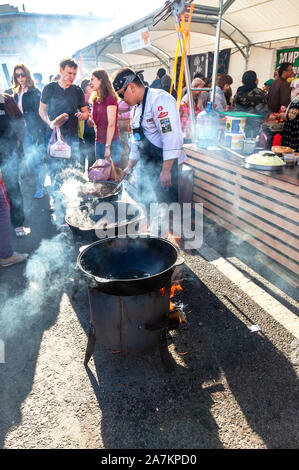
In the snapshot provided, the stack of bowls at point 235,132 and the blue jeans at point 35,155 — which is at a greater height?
the stack of bowls at point 235,132

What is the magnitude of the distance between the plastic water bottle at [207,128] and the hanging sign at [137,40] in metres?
3.80

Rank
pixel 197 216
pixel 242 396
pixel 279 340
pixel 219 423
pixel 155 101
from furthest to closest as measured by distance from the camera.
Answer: pixel 197 216 → pixel 155 101 → pixel 279 340 → pixel 242 396 → pixel 219 423

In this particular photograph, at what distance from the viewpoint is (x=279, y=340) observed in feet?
9.41

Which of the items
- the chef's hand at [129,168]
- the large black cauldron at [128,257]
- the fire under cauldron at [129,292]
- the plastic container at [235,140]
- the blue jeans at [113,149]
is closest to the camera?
the fire under cauldron at [129,292]

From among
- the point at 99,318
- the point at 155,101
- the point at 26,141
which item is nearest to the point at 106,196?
the point at 155,101

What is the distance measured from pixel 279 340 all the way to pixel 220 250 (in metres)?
1.87

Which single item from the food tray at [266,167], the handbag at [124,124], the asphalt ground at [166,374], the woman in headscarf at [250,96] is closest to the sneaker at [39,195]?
the handbag at [124,124]

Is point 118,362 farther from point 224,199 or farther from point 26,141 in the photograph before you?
point 26,141

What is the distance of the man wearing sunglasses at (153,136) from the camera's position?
11.1 ft

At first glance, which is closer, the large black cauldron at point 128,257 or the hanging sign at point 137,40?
the large black cauldron at point 128,257

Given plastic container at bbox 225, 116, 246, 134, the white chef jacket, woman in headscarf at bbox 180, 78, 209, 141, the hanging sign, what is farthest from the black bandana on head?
the hanging sign

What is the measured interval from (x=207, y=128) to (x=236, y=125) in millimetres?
1092

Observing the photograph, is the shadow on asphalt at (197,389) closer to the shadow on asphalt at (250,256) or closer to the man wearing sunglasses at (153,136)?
the shadow on asphalt at (250,256)

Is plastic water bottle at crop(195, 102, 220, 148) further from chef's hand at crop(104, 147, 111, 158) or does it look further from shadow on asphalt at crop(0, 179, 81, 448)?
Answer: shadow on asphalt at crop(0, 179, 81, 448)
